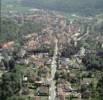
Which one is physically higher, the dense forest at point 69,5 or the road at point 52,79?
the dense forest at point 69,5

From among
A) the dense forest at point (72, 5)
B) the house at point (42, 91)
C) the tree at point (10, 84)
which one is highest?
the dense forest at point (72, 5)

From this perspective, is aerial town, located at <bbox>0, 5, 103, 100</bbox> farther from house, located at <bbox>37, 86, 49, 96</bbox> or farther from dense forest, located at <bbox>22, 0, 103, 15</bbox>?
dense forest, located at <bbox>22, 0, 103, 15</bbox>

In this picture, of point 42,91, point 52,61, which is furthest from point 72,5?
point 42,91

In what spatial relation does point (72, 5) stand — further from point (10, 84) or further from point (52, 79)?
point (10, 84)

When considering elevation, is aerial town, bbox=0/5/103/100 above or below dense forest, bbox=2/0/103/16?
below

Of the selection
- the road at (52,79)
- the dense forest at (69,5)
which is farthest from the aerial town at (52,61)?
the dense forest at (69,5)

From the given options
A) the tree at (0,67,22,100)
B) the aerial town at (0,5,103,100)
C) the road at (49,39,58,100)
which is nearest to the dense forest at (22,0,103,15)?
the aerial town at (0,5,103,100)

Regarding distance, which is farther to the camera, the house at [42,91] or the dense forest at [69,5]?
the dense forest at [69,5]

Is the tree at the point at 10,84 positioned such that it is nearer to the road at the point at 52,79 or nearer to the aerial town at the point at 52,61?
the aerial town at the point at 52,61

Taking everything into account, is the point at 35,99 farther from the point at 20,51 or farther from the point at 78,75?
the point at 20,51

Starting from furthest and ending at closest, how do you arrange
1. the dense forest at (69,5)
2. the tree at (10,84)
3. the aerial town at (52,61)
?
the dense forest at (69,5) → the aerial town at (52,61) → the tree at (10,84)
